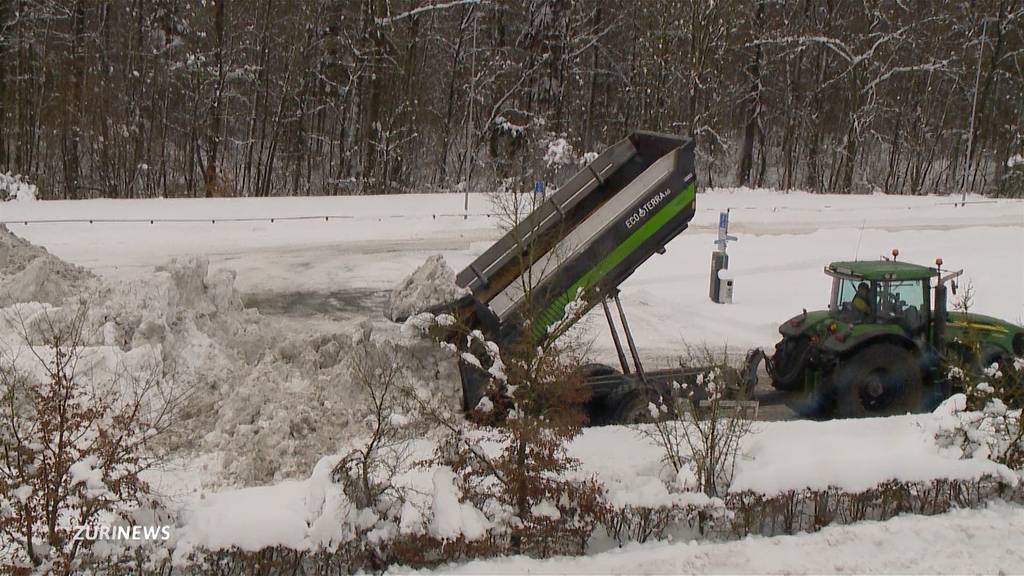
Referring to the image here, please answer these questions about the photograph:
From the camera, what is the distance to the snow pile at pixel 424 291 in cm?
982

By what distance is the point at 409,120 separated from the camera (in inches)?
1511

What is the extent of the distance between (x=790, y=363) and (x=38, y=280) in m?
10.2

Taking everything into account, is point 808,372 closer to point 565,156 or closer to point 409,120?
point 565,156

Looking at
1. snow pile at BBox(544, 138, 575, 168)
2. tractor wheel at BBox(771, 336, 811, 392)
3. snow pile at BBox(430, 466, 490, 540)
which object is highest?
snow pile at BBox(544, 138, 575, 168)

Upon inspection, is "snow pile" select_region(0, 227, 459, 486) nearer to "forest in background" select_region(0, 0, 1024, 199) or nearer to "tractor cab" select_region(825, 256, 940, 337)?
"tractor cab" select_region(825, 256, 940, 337)

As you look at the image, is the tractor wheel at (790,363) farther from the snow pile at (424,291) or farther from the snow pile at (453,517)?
the snow pile at (453,517)

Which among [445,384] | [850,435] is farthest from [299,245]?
[850,435]

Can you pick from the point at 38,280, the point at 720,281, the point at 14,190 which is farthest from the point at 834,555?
the point at 14,190

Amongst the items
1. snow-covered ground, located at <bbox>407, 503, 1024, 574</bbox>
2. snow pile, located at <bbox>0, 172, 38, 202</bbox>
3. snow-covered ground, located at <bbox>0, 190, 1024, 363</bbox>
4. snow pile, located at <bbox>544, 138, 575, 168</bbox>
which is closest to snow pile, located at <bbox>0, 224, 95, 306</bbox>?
snow-covered ground, located at <bbox>0, 190, 1024, 363</bbox>

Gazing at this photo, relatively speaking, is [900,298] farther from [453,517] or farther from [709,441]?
[453,517]

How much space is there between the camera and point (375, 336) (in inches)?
386

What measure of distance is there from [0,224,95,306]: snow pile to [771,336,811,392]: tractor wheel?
933 cm

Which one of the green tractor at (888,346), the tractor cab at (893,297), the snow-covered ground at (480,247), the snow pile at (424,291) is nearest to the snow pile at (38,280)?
the snow-covered ground at (480,247)

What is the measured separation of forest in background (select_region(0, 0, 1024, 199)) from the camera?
31.7m
